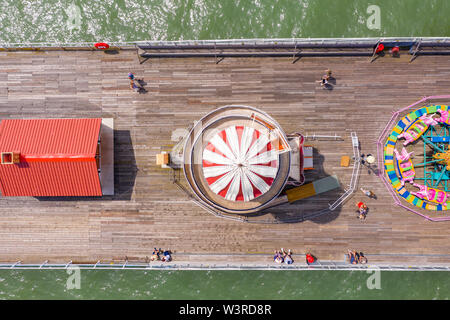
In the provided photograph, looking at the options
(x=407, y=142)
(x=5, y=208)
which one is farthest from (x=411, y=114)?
(x=5, y=208)

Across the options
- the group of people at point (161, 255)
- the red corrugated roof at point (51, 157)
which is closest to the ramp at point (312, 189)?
the group of people at point (161, 255)

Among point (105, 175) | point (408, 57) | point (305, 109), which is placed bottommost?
point (105, 175)

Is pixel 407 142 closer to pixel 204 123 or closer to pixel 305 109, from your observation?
pixel 305 109

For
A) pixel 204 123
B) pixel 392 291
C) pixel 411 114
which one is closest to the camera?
pixel 204 123

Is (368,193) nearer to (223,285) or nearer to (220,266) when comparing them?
(220,266)

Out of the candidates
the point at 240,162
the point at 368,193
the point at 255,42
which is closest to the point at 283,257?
the point at 368,193

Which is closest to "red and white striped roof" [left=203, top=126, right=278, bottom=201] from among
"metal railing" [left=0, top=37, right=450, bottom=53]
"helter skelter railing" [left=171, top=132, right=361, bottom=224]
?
"helter skelter railing" [left=171, top=132, right=361, bottom=224]

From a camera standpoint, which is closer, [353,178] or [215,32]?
[353,178]
